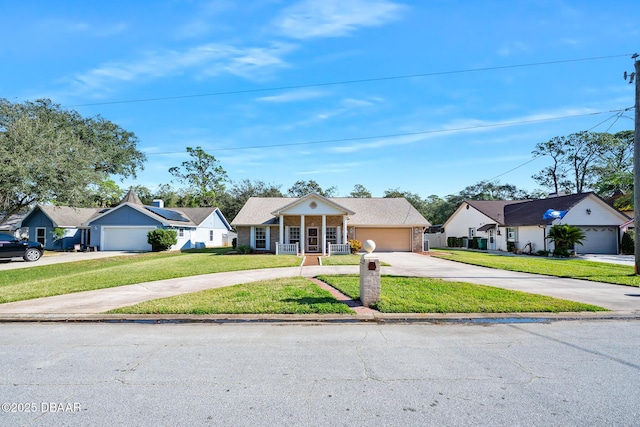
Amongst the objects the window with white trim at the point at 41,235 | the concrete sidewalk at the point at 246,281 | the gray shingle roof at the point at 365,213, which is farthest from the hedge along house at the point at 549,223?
the window with white trim at the point at 41,235

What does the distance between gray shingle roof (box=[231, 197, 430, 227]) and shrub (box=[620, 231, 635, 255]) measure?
13448 mm

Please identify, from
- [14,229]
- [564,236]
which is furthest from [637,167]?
[14,229]

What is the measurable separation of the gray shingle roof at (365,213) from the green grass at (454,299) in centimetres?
1618

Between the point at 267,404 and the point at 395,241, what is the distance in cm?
2572

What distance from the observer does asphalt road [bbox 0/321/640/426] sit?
3309mm

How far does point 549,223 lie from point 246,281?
2309 centimetres

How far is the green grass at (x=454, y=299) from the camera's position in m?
7.48

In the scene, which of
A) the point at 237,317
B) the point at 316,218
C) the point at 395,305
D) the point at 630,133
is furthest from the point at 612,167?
the point at 237,317

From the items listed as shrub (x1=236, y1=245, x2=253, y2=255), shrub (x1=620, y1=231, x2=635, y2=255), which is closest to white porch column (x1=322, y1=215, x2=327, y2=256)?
shrub (x1=236, y1=245, x2=253, y2=255)

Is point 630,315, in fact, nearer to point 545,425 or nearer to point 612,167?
point 545,425

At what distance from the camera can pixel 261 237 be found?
2695 cm

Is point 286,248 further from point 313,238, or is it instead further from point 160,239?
point 160,239

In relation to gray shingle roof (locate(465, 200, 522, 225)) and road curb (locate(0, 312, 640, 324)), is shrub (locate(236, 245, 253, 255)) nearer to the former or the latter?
road curb (locate(0, 312, 640, 324))

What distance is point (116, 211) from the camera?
30.6 meters
